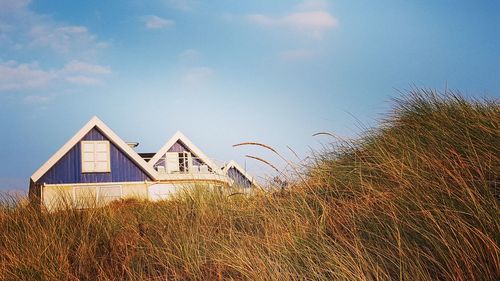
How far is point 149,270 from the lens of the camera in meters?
3.88

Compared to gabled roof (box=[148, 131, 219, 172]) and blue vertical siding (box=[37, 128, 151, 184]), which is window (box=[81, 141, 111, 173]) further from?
gabled roof (box=[148, 131, 219, 172])

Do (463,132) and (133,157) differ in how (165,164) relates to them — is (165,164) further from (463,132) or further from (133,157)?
(463,132)

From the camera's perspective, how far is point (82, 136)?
77.5ft

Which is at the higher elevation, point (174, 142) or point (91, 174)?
point (174, 142)

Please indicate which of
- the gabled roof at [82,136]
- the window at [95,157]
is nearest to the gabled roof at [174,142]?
the gabled roof at [82,136]

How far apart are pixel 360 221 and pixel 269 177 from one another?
2.07 meters

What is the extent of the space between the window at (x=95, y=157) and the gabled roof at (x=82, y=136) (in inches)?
20.9

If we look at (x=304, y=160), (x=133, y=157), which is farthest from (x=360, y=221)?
(x=133, y=157)

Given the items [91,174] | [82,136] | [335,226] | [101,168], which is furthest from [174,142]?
[335,226]

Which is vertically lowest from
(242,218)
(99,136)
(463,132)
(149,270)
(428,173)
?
(149,270)

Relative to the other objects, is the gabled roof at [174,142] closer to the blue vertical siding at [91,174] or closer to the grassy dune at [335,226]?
the blue vertical siding at [91,174]

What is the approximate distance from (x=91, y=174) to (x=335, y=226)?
880 inches

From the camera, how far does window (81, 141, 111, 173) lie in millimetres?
23859

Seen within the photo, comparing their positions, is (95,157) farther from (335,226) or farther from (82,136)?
(335,226)
